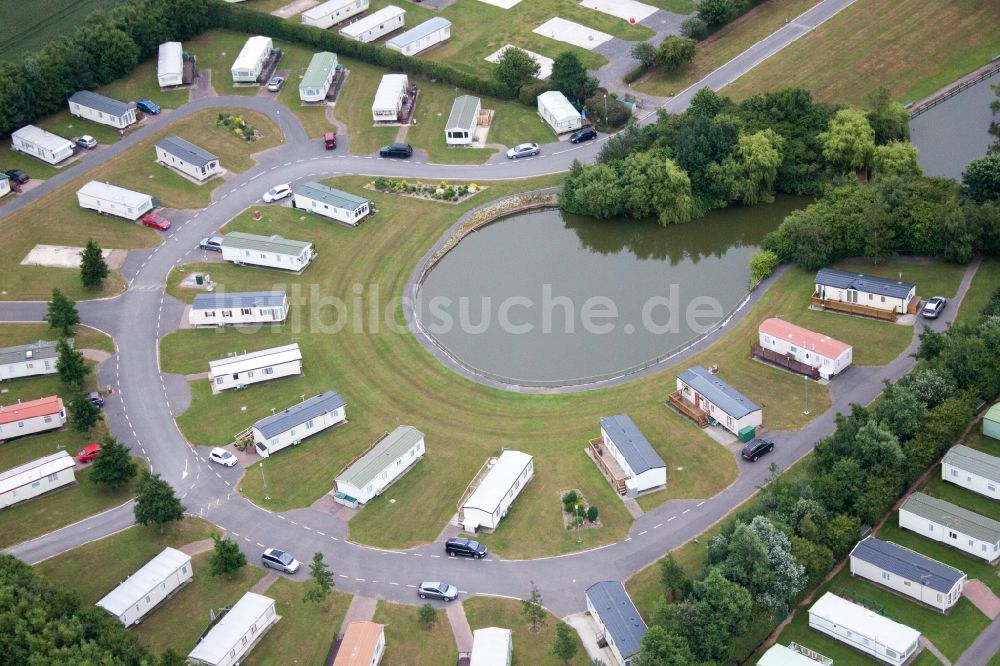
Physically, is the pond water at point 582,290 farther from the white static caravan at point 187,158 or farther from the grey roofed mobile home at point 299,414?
the white static caravan at point 187,158

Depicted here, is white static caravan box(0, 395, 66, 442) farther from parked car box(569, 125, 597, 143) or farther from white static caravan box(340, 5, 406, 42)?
white static caravan box(340, 5, 406, 42)

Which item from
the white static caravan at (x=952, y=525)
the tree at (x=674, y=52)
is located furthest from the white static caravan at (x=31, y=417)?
the tree at (x=674, y=52)

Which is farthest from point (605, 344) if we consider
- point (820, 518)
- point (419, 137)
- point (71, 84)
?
point (71, 84)

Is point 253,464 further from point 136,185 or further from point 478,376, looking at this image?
point 136,185

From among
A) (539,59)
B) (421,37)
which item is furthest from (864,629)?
(421,37)

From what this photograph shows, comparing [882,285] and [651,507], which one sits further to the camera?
[882,285]
